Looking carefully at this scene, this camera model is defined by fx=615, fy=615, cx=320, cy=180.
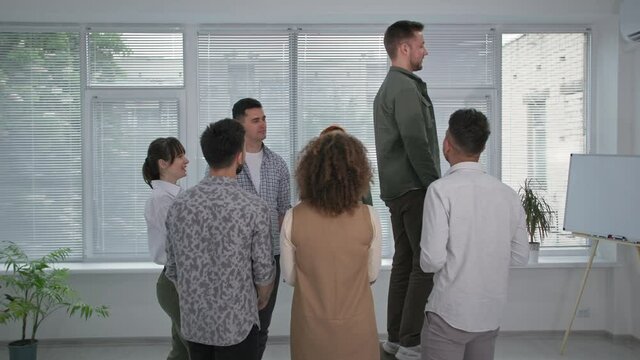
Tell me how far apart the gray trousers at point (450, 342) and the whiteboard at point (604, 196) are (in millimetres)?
2182

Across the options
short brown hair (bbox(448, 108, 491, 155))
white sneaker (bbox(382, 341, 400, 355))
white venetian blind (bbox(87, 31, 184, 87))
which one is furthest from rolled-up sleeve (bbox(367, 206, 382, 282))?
white venetian blind (bbox(87, 31, 184, 87))

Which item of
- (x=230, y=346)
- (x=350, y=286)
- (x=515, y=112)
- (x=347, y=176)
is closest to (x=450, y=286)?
(x=350, y=286)

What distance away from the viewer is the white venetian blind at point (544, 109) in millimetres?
5000

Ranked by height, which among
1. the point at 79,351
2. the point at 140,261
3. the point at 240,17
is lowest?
the point at 79,351

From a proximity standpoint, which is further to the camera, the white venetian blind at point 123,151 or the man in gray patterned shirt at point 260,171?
the white venetian blind at point 123,151

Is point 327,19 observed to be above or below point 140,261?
above

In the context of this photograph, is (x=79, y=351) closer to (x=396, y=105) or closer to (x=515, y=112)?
(x=396, y=105)

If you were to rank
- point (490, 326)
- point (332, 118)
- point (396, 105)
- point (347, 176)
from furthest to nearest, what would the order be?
point (332, 118)
point (396, 105)
point (490, 326)
point (347, 176)

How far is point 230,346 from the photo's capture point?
2172 millimetres

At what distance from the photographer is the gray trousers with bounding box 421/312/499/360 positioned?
7.45 ft

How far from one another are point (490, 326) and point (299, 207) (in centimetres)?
84

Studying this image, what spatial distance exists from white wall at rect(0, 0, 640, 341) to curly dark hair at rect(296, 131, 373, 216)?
2567 millimetres

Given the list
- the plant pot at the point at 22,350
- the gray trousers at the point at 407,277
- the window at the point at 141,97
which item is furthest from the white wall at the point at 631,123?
the plant pot at the point at 22,350

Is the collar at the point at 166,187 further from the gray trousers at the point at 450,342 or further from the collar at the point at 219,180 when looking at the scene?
the gray trousers at the point at 450,342
